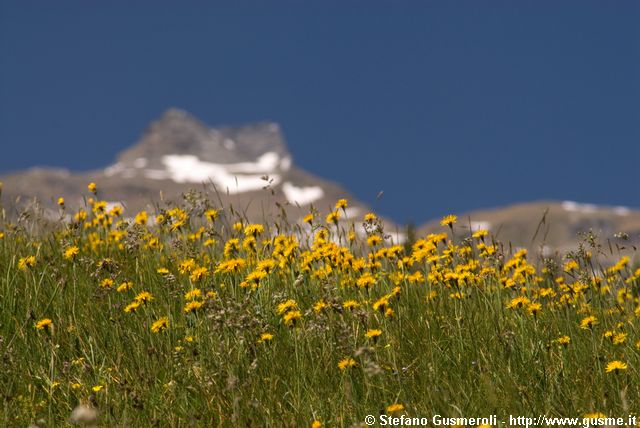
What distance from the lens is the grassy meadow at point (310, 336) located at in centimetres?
445

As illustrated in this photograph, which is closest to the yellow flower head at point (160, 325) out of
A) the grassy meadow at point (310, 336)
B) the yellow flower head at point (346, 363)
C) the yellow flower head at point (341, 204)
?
the grassy meadow at point (310, 336)

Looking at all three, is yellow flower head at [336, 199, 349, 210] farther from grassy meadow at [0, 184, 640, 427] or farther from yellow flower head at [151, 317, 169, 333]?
yellow flower head at [151, 317, 169, 333]

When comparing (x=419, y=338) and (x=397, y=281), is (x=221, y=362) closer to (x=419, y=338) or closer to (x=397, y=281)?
(x=419, y=338)

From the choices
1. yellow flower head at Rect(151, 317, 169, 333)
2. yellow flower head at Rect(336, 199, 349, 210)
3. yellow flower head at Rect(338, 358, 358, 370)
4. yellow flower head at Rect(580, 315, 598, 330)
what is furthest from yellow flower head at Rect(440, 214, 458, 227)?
yellow flower head at Rect(151, 317, 169, 333)

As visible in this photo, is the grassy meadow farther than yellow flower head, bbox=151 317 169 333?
No

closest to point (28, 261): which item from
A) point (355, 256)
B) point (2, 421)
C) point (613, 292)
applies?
point (2, 421)

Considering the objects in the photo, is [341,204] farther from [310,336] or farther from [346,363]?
[346,363]

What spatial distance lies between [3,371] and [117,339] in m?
0.71

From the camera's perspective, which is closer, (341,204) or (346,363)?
(346,363)

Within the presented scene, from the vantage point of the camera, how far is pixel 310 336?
5016 millimetres

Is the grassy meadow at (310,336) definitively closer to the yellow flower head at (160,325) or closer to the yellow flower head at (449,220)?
the yellow flower head at (160,325)

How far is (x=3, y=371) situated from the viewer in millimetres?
5082

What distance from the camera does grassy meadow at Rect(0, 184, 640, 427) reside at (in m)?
4.45

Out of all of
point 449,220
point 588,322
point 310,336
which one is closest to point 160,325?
point 310,336
